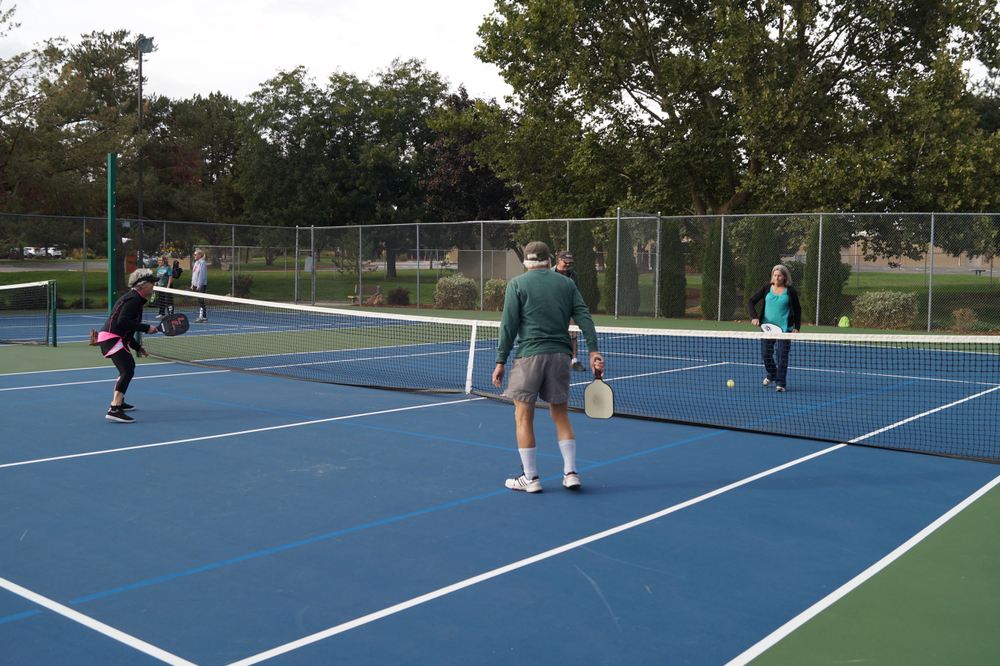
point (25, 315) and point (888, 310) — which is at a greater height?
point (888, 310)

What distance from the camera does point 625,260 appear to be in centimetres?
2605

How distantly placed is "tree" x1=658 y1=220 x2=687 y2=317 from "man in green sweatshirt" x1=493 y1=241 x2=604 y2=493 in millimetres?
19231

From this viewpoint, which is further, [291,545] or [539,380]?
[539,380]

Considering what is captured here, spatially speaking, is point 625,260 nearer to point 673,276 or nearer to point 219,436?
point 673,276

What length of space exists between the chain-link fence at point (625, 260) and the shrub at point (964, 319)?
48mm

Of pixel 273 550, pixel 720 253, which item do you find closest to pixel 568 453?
A: pixel 273 550

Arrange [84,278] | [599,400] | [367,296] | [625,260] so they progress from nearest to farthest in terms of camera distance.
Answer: [599,400] < [625,260] < [84,278] < [367,296]

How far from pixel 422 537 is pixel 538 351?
5.85ft

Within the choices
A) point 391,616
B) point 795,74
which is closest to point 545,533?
point 391,616

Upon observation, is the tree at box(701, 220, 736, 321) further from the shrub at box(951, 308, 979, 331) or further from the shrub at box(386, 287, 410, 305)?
the shrub at box(386, 287, 410, 305)

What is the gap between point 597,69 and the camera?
29.3m

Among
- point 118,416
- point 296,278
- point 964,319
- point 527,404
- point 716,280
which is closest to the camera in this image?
point 527,404

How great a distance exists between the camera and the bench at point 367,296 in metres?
31.9

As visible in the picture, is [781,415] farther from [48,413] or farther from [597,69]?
[597,69]
